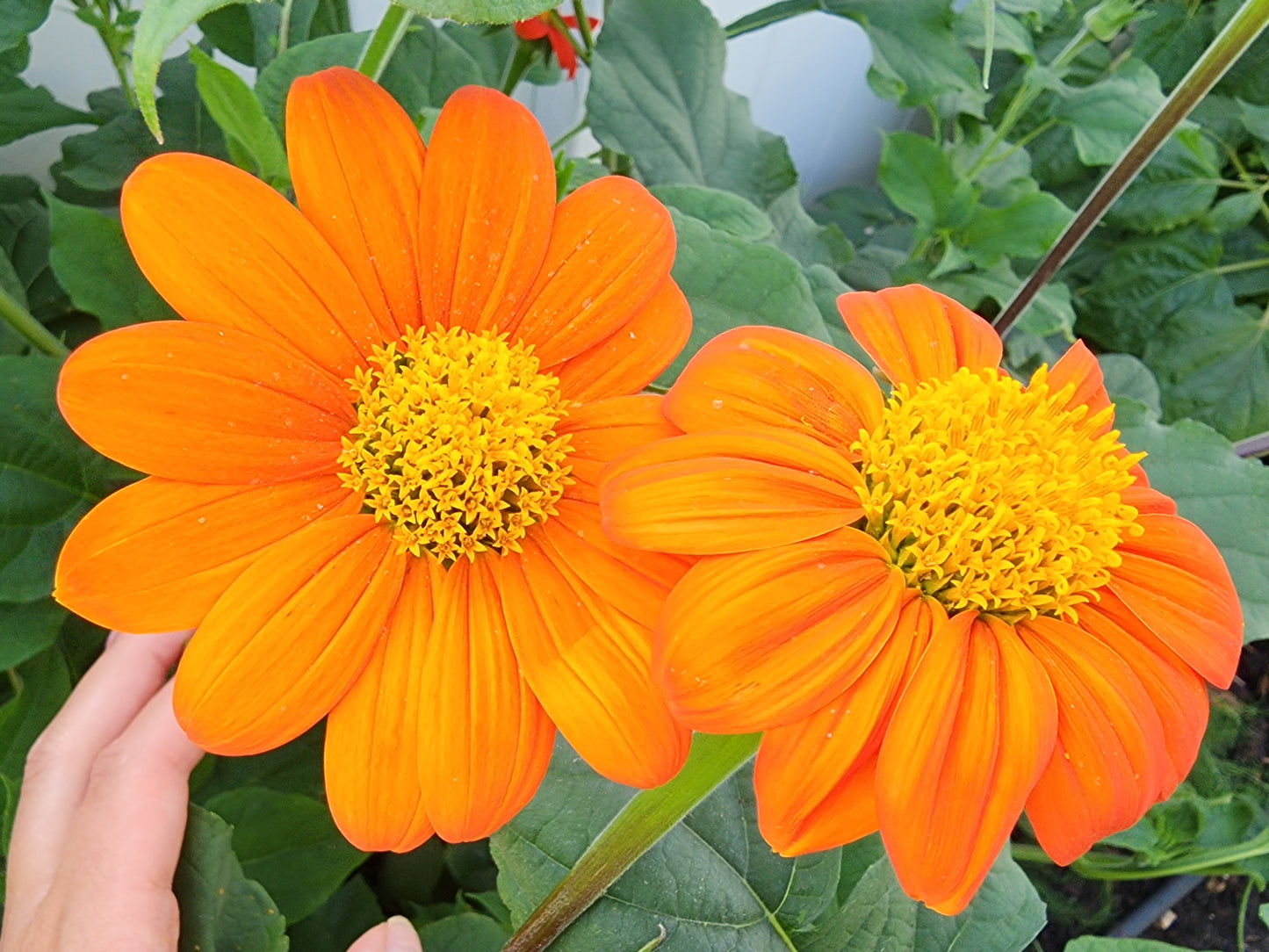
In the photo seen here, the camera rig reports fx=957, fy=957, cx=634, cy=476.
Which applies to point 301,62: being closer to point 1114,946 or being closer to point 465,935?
point 465,935

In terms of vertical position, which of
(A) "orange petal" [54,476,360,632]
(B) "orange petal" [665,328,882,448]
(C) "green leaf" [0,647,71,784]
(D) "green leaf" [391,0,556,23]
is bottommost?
(C) "green leaf" [0,647,71,784]

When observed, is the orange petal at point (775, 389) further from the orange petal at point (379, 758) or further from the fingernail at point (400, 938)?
the fingernail at point (400, 938)

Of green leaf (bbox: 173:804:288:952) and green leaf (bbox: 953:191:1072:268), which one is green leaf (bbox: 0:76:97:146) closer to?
green leaf (bbox: 173:804:288:952)

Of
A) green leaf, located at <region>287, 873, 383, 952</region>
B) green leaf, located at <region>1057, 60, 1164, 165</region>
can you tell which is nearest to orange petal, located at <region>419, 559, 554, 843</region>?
green leaf, located at <region>287, 873, 383, 952</region>

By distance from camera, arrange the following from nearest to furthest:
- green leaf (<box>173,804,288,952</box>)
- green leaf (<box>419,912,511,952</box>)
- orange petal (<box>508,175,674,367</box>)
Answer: orange petal (<box>508,175,674,367</box>), green leaf (<box>173,804,288,952</box>), green leaf (<box>419,912,511,952</box>)

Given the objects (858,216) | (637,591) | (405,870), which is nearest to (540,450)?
(637,591)

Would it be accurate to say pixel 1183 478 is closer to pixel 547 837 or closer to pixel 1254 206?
pixel 547 837
